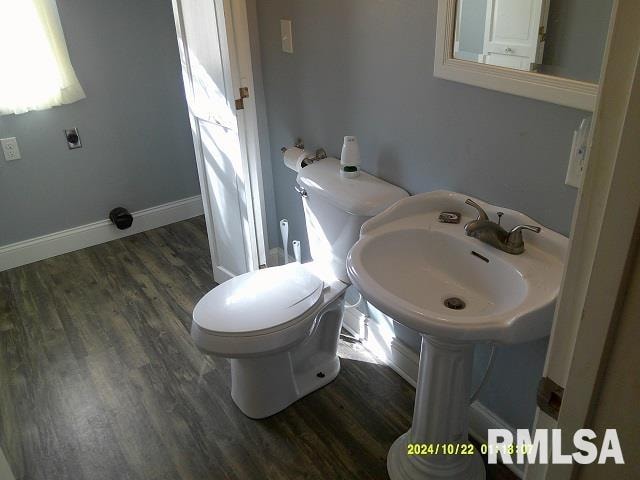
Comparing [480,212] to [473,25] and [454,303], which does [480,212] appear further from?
[473,25]

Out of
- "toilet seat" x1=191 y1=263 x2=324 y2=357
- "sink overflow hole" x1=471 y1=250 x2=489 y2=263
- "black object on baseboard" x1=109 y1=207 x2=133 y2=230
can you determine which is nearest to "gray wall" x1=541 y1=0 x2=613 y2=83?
"sink overflow hole" x1=471 y1=250 x2=489 y2=263

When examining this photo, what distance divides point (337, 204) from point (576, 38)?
2.83ft

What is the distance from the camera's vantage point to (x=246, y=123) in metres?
2.22

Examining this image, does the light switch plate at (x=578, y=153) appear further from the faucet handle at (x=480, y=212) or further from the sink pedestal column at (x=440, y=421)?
the sink pedestal column at (x=440, y=421)

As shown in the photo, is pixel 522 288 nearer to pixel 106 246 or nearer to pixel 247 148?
pixel 247 148

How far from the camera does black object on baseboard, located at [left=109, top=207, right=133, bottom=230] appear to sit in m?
3.20

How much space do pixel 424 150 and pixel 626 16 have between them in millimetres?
1189

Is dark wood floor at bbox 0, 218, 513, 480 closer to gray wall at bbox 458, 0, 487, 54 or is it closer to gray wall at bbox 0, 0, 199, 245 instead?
gray wall at bbox 0, 0, 199, 245

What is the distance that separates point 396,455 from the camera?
1735 millimetres

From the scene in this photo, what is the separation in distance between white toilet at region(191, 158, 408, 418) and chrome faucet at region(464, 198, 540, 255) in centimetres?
38

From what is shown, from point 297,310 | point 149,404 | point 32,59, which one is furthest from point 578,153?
point 32,59

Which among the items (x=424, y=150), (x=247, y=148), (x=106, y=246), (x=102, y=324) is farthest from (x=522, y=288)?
(x=106, y=246)

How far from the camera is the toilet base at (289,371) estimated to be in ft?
6.25

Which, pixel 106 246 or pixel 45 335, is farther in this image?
pixel 106 246
